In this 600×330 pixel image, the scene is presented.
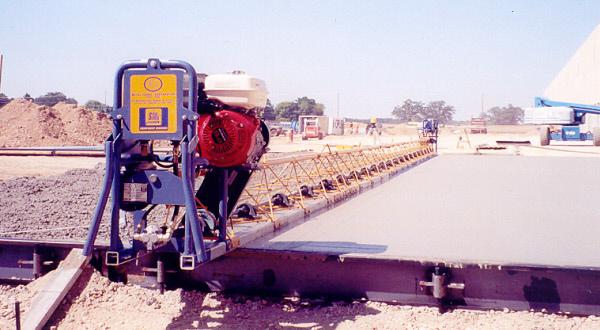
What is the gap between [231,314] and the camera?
15.3 ft

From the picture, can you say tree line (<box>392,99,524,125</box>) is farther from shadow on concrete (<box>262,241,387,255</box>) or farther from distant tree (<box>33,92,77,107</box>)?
shadow on concrete (<box>262,241,387,255</box>)

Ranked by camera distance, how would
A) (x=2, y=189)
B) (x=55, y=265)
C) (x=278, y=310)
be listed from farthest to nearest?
(x=2, y=189), (x=55, y=265), (x=278, y=310)

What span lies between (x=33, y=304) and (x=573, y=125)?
31.9m

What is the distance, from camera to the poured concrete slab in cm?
518

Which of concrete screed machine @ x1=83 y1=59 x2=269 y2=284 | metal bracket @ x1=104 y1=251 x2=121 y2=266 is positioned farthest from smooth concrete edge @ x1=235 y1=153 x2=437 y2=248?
metal bracket @ x1=104 y1=251 x2=121 y2=266

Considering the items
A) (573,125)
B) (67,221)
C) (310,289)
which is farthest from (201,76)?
(573,125)

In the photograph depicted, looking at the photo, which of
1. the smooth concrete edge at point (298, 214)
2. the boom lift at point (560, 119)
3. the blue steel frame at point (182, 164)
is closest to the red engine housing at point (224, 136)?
the blue steel frame at point (182, 164)

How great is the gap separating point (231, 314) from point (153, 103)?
5.73ft

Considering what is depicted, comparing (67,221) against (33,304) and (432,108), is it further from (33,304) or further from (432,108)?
(432,108)

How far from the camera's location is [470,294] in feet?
14.9

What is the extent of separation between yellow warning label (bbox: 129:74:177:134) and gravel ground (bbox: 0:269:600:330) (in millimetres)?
1478

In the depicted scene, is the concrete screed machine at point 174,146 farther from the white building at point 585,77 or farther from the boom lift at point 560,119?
the white building at point 585,77

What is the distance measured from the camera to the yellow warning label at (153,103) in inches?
162

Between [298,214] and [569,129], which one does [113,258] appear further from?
[569,129]
